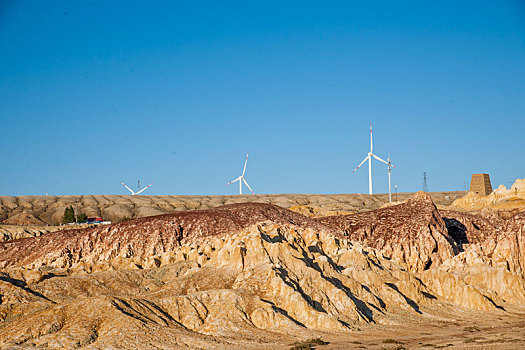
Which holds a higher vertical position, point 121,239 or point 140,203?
point 140,203

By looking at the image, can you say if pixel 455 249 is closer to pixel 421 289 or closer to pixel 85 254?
pixel 421 289

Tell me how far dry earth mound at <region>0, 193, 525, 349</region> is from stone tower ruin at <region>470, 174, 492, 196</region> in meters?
111

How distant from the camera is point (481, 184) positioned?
17175 cm

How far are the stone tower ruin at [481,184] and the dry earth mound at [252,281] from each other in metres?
111

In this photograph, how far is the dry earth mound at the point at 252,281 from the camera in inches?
1325

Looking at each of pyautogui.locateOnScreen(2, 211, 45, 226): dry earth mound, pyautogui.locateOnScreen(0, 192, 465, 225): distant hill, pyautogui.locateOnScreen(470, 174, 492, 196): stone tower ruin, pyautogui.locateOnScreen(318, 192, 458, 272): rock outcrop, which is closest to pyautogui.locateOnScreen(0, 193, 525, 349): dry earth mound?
pyautogui.locateOnScreen(318, 192, 458, 272): rock outcrop

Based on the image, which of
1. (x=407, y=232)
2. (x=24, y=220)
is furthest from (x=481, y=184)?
(x=407, y=232)

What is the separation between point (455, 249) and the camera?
58875 millimetres

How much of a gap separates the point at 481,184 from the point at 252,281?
145 m

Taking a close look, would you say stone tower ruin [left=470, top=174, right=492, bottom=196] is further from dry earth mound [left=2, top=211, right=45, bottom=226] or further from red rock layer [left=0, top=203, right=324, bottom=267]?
red rock layer [left=0, top=203, right=324, bottom=267]

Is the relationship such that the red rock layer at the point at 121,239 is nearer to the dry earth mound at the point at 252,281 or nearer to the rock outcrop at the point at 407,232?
the dry earth mound at the point at 252,281

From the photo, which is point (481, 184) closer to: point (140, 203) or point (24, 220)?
point (140, 203)

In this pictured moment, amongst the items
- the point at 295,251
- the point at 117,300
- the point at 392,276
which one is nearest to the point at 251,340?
the point at 117,300

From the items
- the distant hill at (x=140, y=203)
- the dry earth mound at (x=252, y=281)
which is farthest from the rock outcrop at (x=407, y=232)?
the distant hill at (x=140, y=203)
